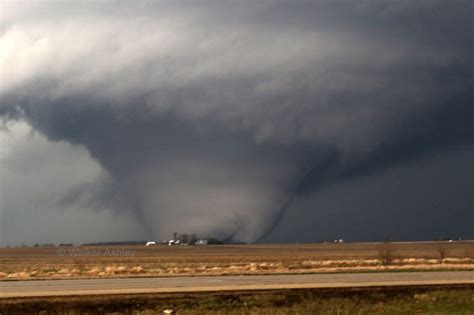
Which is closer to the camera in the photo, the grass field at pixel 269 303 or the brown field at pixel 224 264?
the grass field at pixel 269 303

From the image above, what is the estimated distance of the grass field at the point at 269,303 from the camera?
24.9m

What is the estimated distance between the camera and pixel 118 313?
2472 centimetres

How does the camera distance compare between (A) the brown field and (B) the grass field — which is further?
(A) the brown field

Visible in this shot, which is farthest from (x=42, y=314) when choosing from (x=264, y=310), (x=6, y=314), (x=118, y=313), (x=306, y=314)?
(x=306, y=314)

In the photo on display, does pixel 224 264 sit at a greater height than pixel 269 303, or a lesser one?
greater

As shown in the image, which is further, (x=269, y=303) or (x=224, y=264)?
(x=224, y=264)

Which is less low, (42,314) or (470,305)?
(42,314)

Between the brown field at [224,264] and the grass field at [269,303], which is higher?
the brown field at [224,264]

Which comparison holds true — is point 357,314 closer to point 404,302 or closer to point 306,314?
point 306,314

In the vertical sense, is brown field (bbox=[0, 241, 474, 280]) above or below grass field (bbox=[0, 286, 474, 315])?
above

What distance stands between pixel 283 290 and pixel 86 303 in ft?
28.4

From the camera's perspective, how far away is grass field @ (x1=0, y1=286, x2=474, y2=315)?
2492 cm

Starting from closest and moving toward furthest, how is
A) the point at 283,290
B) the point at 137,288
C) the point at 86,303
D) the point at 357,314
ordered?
the point at 357,314
the point at 86,303
the point at 283,290
the point at 137,288

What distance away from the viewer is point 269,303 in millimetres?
26266
